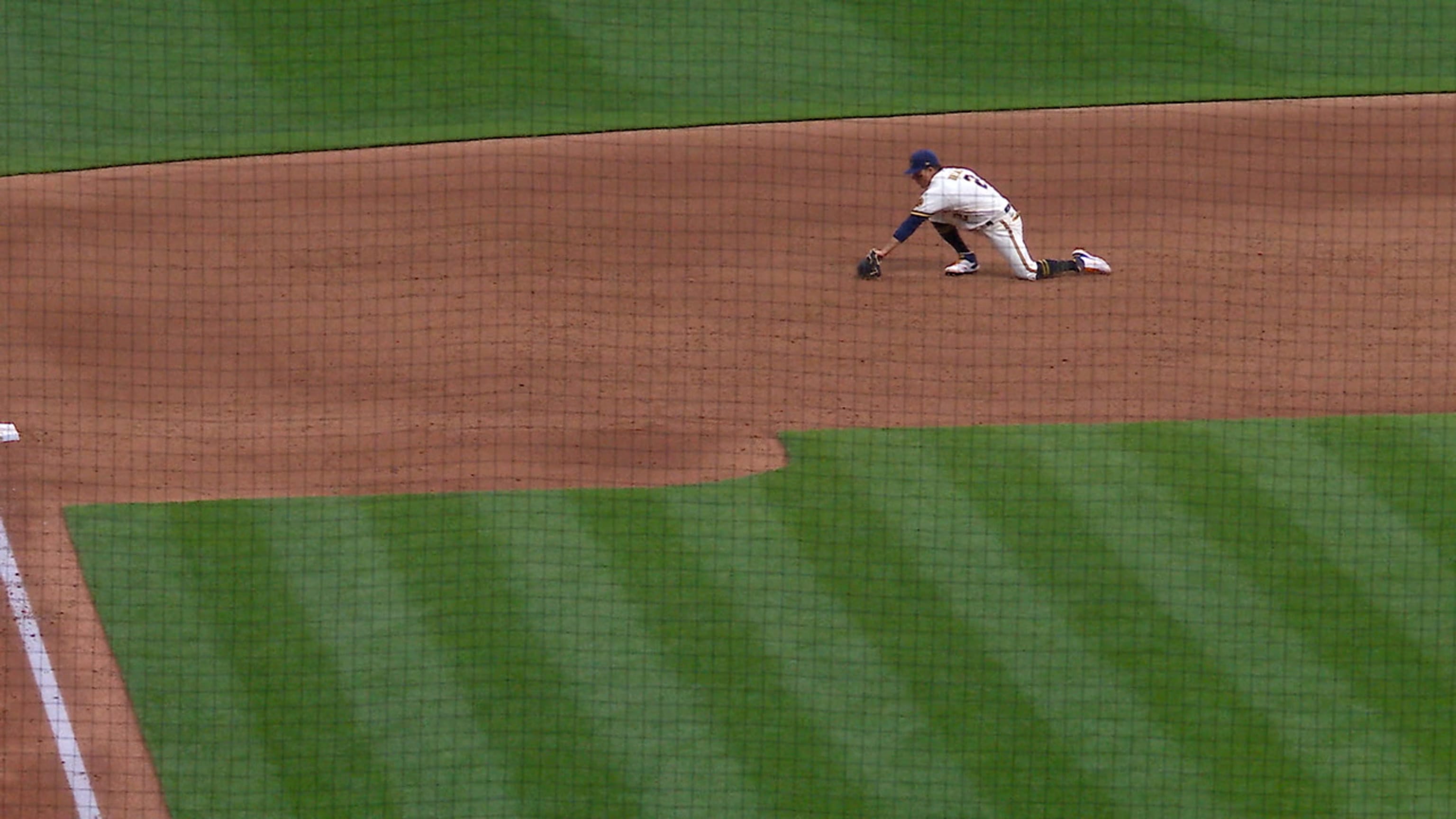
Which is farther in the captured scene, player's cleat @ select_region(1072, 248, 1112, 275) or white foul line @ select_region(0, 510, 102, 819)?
player's cleat @ select_region(1072, 248, 1112, 275)

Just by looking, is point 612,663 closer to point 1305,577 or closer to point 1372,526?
point 1305,577

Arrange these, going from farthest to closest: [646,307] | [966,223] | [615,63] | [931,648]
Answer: [615,63], [966,223], [646,307], [931,648]

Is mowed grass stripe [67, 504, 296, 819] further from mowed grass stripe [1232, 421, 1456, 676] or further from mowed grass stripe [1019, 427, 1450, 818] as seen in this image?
mowed grass stripe [1232, 421, 1456, 676]

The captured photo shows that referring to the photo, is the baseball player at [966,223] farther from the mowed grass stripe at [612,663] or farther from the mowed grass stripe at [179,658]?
the mowed grass stripe at [179,658]

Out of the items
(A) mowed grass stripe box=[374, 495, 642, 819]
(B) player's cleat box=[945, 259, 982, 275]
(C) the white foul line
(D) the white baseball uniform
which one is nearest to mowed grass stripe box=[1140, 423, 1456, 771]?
(D) the white baseball uniform

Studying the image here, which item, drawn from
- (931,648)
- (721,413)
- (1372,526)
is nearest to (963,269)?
(721,413)

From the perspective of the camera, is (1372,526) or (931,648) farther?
(1372,526)
